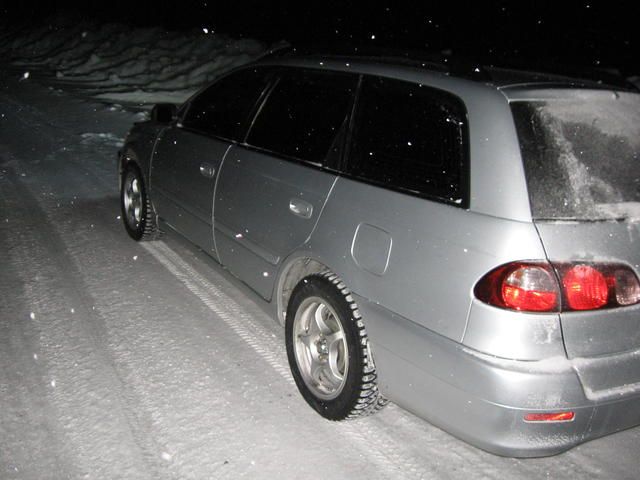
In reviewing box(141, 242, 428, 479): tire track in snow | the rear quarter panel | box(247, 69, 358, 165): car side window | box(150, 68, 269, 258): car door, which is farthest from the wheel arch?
box(150, 68, 269, 258): car door

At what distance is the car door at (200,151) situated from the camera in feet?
12.9

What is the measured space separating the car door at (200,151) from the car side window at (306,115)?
22 cm

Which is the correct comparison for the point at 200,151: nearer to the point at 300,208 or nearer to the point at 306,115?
the point at 306,115

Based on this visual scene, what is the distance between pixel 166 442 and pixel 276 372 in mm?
815

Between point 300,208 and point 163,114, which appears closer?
point 300,208

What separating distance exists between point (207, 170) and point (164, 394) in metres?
1.52

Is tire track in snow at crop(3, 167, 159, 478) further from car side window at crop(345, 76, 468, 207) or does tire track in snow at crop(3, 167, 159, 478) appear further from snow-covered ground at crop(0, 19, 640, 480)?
car side window at crop(345, 76, 468, 207)

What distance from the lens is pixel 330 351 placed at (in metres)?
3.05

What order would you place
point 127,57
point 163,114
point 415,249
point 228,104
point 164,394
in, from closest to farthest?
point 415,249 → point 164,394 → point 228,104 → point 163,114 → point 127,57

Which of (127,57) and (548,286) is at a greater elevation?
(127,57)

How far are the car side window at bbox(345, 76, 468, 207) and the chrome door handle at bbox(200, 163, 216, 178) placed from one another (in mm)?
1317

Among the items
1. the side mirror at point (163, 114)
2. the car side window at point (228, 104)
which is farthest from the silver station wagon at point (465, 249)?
the side mirror at point (163, 114)

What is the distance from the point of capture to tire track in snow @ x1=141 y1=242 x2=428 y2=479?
2773 millimetres

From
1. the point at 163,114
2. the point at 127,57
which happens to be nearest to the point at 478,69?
the point at 163,114
